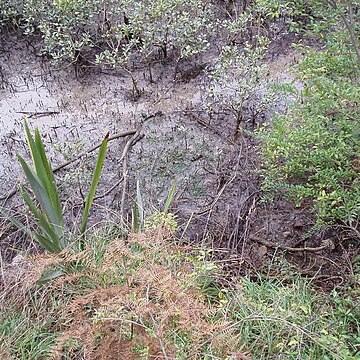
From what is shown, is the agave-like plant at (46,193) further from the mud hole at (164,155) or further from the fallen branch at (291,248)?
the fallen branch at (291,248)

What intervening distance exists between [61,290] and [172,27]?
116 inches

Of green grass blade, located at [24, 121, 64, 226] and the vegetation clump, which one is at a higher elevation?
green grass blade, located at [24, 121, 64, 226]

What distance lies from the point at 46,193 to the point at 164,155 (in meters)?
1.54

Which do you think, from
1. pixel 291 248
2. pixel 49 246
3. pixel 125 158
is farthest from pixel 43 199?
pixel 291 248

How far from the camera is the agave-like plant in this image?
244 centimetres

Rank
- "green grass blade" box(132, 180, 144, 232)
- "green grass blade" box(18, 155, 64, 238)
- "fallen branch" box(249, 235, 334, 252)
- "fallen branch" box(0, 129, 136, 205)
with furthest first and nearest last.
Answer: "fallen branch" box(0, 129, 136, 205), "fallen branch" box(249, 235, 334, 252), "green grass blade" box(132, 180, 144, 232), "green grass blade" box(18, 155, 64, 238)

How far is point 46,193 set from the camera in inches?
99.0

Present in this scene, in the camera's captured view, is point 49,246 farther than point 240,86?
No

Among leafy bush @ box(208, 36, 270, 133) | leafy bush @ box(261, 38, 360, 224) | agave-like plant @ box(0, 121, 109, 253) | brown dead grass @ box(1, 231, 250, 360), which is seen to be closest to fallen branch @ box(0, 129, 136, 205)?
leafy bush @ box(208, 36, 270, 133)

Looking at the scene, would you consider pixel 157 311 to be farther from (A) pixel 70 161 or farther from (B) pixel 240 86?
(B) pixel 240 86

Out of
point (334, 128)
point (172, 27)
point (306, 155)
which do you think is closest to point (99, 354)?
point (306, 155)

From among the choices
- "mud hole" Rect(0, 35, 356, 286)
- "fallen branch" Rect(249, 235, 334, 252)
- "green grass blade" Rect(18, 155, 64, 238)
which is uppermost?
"green grass blade" Rect(18, 155, 64, 238)

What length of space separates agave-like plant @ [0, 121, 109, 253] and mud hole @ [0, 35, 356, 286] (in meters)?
0.43

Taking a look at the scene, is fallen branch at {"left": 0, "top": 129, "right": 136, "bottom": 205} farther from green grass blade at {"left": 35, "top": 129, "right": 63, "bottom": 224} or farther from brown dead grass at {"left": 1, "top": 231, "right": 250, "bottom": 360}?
brown dead grass at {"left": 1, "top": 231, "right": 250, "bottom": 360}
